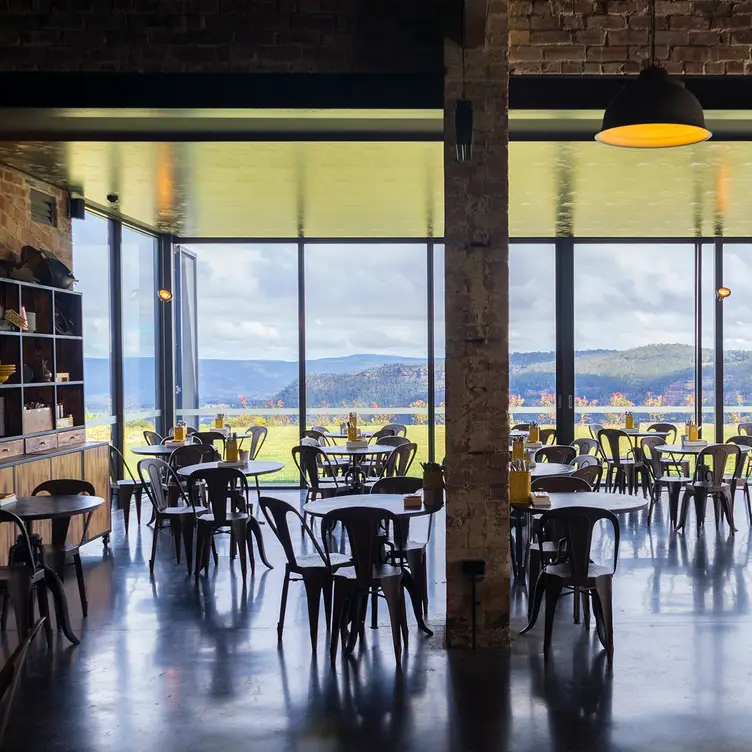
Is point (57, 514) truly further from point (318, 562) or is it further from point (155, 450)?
point (155, 450)

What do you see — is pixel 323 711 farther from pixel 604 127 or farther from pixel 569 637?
pixel 604 127


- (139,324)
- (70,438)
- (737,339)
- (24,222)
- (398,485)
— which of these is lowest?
(398,485)

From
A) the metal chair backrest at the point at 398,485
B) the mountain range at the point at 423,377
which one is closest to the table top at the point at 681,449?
the mountain range at the point at 423,377

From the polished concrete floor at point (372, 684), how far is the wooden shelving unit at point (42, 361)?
1.62 metres

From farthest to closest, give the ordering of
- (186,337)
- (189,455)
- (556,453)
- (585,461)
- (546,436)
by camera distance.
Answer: (186,337)
(546,436)
(189,455)
(556,453)
(585,461)

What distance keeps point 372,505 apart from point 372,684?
1.14 meters

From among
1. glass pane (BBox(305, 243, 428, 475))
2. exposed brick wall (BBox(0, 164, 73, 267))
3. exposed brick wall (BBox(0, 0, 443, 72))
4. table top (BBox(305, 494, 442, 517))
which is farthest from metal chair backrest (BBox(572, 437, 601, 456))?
exposed brick wall (BBox(0, 164, 73, 267))

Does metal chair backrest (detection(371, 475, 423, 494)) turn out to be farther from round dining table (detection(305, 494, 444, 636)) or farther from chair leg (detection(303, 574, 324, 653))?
chair leg (detection(303, 574, 324, 653))

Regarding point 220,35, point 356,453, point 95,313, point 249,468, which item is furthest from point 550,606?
point 95,313

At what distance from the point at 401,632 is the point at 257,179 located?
4.33 m

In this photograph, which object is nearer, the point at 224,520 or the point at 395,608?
the point at 395,608

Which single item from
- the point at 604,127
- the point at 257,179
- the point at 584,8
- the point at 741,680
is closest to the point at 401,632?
the point at 741,680

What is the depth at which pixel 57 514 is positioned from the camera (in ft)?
15.6

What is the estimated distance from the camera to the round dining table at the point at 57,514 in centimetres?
467
